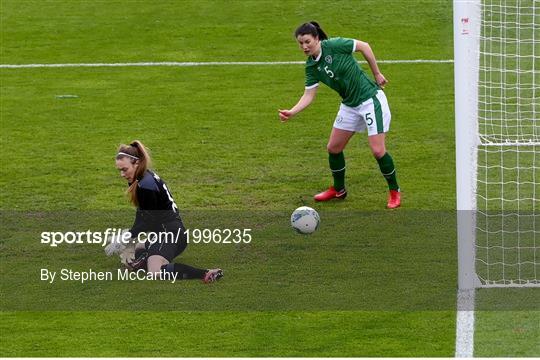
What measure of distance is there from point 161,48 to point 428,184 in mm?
8015

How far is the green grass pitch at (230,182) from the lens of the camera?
35.9 feet

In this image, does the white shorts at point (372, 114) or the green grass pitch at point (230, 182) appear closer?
the green grass pitch at point (230, 182)

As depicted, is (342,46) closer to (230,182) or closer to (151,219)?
(230,182)

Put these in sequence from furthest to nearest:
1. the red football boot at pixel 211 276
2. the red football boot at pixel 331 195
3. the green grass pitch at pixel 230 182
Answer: the red football boot at pixel 331 195
the red football boot at pixel 211 276
the green grass pitch at pixel 230 182

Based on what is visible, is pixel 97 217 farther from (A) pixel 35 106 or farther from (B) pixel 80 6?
(B) pixel 80 6

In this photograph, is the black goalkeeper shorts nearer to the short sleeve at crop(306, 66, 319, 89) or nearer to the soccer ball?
the soccer ball

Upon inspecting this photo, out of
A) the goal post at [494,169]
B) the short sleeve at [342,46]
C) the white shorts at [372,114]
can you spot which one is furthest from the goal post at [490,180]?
the short sleeve at [342,46]

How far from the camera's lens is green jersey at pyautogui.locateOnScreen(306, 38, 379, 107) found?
45.1 ft

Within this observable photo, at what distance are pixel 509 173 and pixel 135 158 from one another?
5.34 m

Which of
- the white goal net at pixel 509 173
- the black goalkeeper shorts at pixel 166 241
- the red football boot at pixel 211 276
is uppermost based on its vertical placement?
the black goalkeeper shorts at pixel 166 241

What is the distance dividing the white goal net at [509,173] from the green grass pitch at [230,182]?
1.43 feet

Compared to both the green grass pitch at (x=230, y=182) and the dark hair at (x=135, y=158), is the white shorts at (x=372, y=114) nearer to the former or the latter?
the green grass pitch at (x=230, y=182)

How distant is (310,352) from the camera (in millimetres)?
10406

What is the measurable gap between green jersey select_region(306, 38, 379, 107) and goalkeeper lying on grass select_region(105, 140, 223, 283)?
268 centimetres
